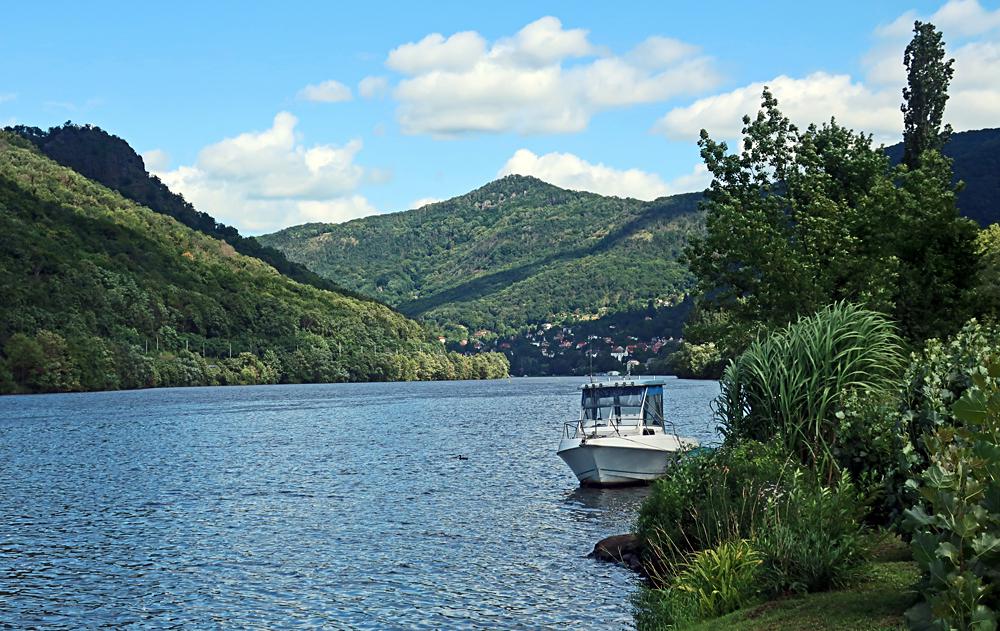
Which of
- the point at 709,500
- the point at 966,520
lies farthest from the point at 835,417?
the point at 966,520

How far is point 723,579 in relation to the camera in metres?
16.6

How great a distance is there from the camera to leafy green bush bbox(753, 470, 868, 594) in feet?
51.0

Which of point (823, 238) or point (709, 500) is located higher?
point (823, 238)

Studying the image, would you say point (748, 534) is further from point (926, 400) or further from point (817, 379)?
point (926, 400)

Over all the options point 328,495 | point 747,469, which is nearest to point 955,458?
point 747,469

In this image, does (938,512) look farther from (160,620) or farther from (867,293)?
(867,293)

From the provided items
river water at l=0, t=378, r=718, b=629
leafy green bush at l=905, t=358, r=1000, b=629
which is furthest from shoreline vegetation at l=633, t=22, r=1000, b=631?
river water at l=0, t=378, r=718, b=629

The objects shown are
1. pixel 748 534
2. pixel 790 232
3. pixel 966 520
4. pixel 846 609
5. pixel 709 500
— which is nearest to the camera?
pixel 966 520

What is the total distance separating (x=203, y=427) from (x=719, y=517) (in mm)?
75110

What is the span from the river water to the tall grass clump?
521 centimetres

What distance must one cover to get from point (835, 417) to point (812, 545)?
19.1 ft

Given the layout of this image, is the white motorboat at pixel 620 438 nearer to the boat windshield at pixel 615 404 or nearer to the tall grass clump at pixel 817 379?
the boat windshield at pixel 615 404

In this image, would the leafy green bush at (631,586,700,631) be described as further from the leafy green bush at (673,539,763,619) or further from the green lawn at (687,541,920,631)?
the green lawn at (687,541,920,631)

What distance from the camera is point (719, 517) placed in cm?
2002
